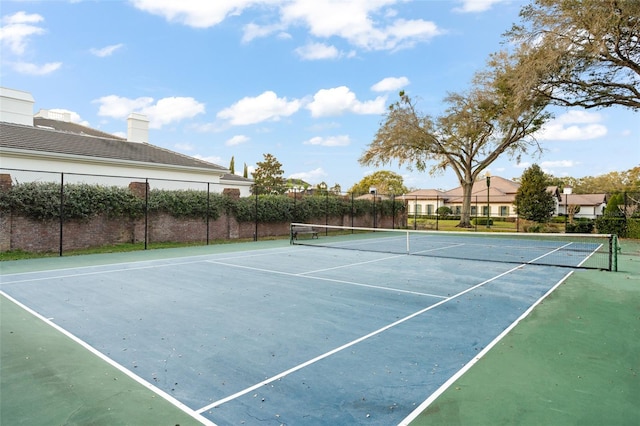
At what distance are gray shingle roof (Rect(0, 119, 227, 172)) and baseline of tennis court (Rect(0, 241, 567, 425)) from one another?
404 inches

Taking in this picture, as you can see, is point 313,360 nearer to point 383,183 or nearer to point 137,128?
point 137,128

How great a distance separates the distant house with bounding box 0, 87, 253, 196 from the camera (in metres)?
15.6

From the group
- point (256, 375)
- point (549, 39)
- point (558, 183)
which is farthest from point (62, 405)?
point (558, 183)

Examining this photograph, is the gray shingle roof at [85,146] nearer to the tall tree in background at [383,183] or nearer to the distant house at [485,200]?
the distant house at [485,200]

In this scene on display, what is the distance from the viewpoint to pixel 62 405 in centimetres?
293

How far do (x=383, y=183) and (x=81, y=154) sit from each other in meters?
47.6

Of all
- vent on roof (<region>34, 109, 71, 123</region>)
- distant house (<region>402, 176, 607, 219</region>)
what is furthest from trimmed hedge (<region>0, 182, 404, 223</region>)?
distant house (<region>402, 176, 607, 219</region>)

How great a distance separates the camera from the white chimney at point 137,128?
23.6 m

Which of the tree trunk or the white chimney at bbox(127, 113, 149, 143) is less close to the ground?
the white chimney at bbox(127, 113, 149, 143)

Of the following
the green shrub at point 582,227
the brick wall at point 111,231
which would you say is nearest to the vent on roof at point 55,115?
the brick wall at point 111,231

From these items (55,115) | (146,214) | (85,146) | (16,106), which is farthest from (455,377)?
(55,115)

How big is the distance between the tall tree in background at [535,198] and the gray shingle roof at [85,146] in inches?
937

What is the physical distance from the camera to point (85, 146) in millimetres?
18703

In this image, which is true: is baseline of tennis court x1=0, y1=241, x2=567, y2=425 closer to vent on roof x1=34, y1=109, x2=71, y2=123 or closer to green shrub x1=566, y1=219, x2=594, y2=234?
green shrub x1=566, y1=219, x2=594, y2=234
